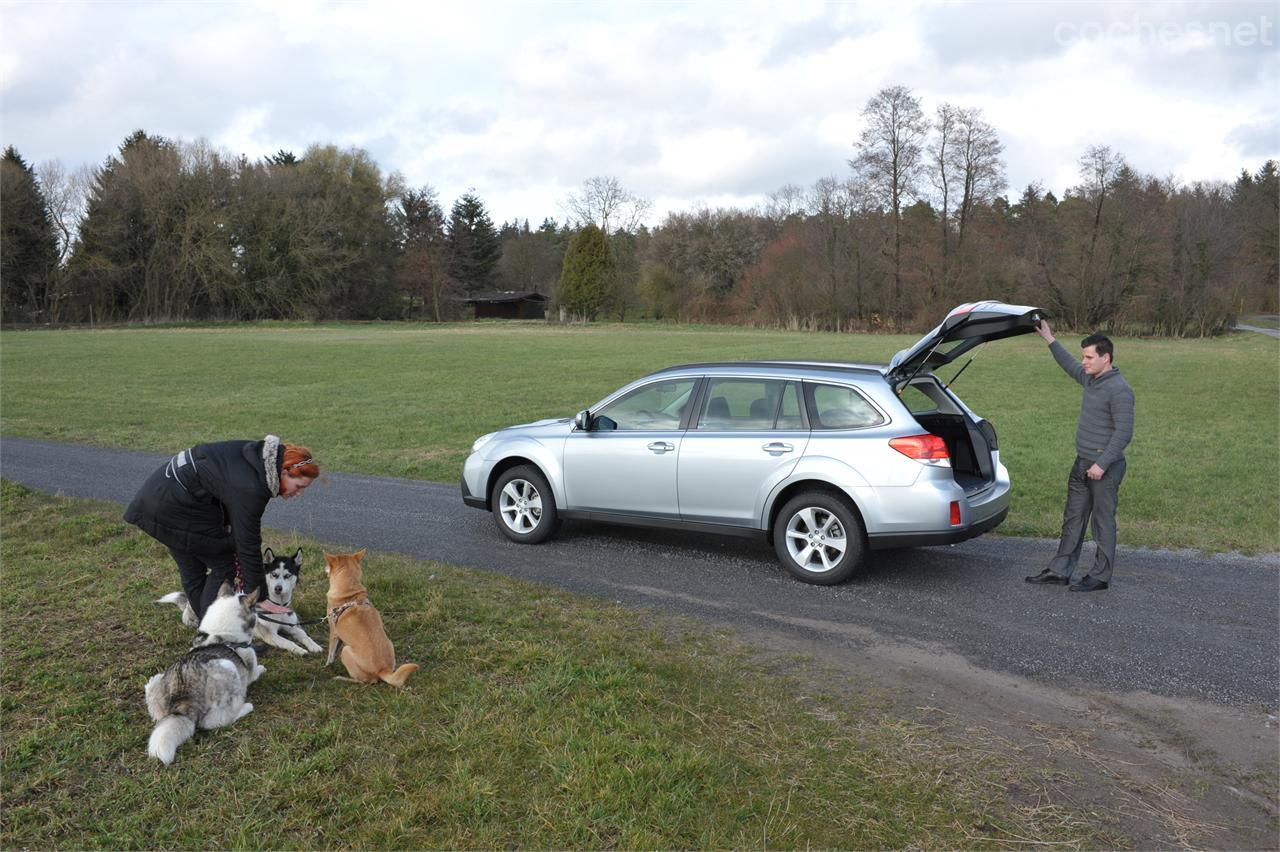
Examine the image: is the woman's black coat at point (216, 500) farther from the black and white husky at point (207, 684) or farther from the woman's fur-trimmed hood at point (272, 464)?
the black and white husky at point (207, 684)

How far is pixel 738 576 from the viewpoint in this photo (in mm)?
7172

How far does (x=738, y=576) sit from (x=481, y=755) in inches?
142

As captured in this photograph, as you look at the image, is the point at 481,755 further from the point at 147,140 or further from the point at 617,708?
the point at 147,140

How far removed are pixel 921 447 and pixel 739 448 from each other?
1.44 metres

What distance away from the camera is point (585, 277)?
8150 centimetres

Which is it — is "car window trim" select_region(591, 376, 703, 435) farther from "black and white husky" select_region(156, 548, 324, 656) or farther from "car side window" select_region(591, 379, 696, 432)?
"black and white husky" select_region(156, 548, 324, 656)

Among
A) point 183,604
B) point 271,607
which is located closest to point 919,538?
point 271,607

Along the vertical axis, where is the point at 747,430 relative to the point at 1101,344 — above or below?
below

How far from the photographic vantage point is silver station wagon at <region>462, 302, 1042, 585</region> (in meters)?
6.66

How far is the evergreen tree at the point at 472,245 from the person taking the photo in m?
91.9

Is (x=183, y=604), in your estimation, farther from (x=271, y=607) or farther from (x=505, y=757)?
(x=505, y=757)

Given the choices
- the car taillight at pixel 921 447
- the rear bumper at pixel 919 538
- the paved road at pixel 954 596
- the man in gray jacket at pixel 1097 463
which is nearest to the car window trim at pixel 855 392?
the car taillight at pixel 921 447

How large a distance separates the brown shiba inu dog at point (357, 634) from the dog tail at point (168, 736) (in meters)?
0.89

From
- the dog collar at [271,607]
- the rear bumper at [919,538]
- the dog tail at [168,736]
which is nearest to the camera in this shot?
the dog tail at [168,736]
